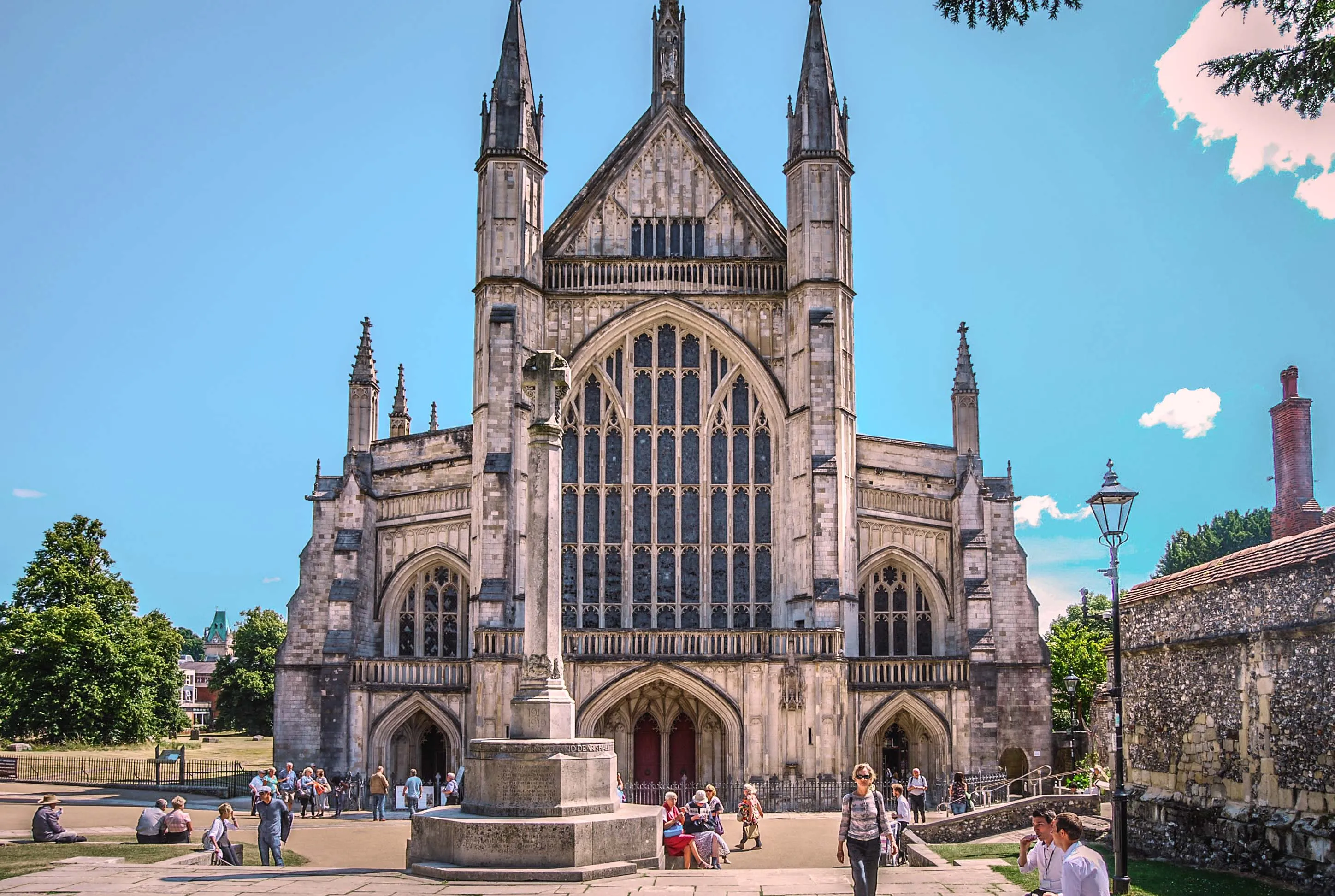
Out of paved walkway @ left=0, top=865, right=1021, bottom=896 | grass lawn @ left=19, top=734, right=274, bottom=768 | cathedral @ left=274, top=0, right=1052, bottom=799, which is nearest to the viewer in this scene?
paved walkway @ left=0, top=865, right=1021, bottom=896

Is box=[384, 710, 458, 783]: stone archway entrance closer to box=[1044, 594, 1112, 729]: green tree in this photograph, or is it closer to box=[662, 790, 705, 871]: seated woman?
box=[662, 790, 705, 871]: seated woman

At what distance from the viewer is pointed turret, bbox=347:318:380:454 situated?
37906 mm

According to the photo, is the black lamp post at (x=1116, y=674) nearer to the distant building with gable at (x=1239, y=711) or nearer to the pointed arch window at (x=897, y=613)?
the distant building with gable at (x=1239, y=711)

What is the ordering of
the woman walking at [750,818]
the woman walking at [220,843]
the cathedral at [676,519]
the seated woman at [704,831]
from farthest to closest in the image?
the cathedral at [676,519] → the woman walking at [750,818] → the seated woman at [704,831] → the woman walking at [220,843]

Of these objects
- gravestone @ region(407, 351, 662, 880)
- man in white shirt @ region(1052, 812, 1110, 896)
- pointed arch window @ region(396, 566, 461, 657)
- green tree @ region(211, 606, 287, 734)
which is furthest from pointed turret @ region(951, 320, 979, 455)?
green tree @ region(211, 606, 287, 734)

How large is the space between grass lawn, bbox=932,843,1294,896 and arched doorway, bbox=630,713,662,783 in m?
15.5

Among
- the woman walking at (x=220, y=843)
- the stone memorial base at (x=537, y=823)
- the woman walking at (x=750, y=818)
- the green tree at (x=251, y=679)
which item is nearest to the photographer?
the stone memorial base at (x=537, y=823)

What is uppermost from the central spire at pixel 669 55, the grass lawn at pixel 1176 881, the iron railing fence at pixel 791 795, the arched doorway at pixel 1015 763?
the central spire at pixel 669 55

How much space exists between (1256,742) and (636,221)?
2434 centimetres

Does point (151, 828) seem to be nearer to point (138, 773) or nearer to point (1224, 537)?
point (138, 773)

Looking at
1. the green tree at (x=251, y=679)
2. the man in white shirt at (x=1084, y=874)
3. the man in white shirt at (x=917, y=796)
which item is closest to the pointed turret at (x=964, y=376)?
the man in white shirt at (x=917, y=796)

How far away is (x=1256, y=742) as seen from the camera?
16703mm

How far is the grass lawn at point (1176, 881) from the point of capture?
15.0 m

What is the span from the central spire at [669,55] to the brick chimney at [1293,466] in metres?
19.0
